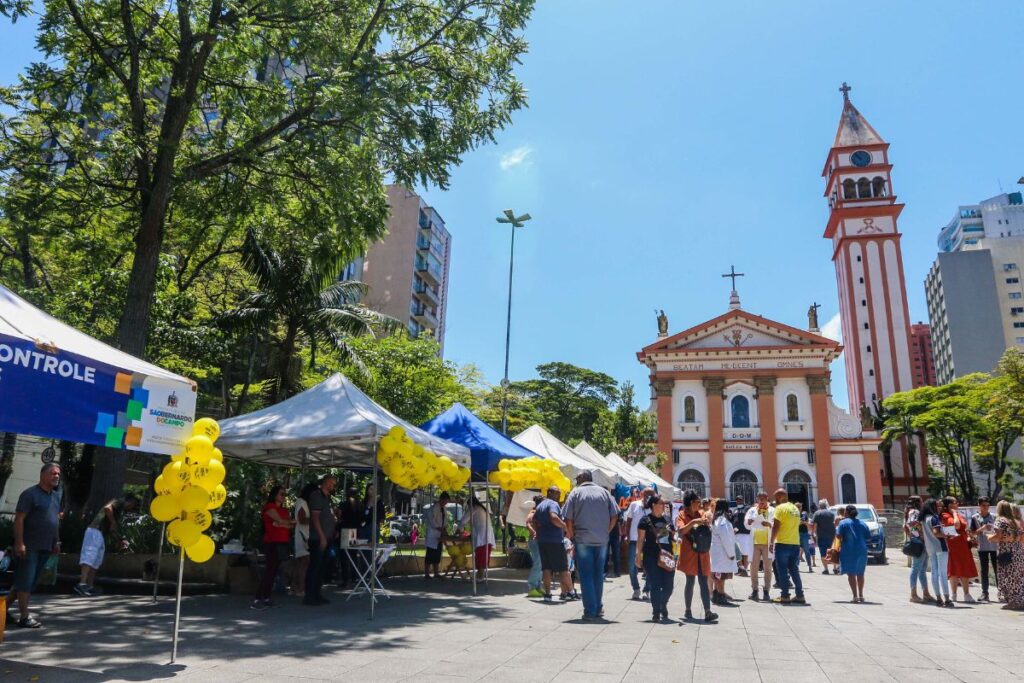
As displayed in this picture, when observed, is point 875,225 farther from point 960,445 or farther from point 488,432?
point 488,432

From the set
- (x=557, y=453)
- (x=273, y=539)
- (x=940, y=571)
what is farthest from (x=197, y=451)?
(x=940, y=571)

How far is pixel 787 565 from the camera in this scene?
34.8 ft

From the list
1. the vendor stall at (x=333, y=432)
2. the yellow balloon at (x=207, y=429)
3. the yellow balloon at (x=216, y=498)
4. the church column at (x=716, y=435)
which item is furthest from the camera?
the church column at (x=716, y=435)

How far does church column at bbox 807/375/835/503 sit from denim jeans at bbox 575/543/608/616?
122 ft

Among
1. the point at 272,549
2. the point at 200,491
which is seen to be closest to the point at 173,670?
the point at 200,491

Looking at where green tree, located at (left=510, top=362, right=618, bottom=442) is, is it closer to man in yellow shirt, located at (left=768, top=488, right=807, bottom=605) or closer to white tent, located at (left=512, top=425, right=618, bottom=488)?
white tent, located at (left=512, top=425, right=618, bottom=488)

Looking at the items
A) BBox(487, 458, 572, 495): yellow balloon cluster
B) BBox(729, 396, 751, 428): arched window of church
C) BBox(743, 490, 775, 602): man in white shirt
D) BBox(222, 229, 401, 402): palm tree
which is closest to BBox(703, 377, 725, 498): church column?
BBox(729, 396, 751, 428): arched window of church

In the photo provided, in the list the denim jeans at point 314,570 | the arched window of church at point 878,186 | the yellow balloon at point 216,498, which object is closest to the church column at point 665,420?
the arched window of church at point 878,186

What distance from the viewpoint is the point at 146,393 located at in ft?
17.8

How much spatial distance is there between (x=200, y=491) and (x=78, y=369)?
1680mm

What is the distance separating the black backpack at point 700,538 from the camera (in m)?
8.38

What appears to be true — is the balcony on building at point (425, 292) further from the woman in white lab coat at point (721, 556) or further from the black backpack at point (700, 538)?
the black backpack at point (700, 538)

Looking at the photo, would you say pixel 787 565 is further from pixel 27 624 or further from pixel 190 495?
pixel 27 624

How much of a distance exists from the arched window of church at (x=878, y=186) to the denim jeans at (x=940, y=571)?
2137 inches
